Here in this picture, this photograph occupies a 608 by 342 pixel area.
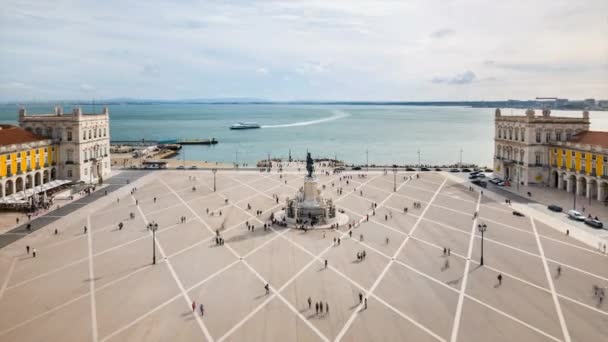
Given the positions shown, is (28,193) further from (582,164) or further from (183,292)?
(582,164)

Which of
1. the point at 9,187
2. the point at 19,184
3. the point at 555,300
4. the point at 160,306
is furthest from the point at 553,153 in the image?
the point at 9,187

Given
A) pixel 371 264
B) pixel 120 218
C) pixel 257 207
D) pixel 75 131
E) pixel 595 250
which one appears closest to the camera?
pixel 371 264

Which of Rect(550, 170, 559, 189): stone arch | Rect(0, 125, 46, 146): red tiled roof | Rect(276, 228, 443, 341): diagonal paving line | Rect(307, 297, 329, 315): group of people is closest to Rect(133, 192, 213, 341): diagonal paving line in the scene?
Rect(307, 297, 329, 315): group of people

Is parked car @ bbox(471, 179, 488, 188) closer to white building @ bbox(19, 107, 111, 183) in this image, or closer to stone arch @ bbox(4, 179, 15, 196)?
white building @ bbox(19, 107, 111, 183)

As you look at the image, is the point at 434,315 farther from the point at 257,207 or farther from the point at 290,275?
the point at 257,207

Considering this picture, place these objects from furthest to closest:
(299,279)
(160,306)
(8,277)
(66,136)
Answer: (66,136) < (8,277) < (299,279) < (160,306)

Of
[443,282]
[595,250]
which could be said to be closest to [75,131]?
[443,282]

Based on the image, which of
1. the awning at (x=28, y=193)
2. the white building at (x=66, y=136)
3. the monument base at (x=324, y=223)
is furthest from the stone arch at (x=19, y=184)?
the monument base at (x=324, y=223)
